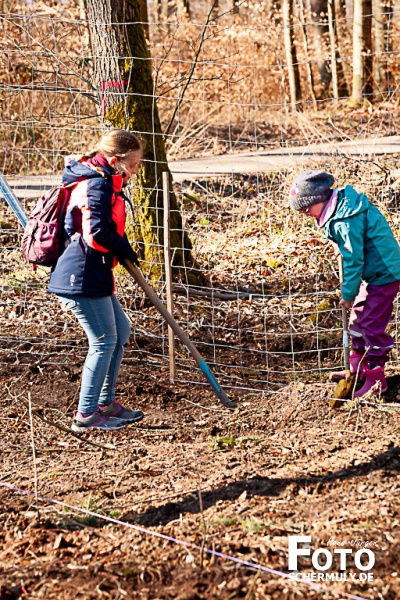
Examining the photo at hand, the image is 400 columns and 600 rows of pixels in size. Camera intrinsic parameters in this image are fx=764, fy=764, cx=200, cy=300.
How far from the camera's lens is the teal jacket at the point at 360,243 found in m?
4.31

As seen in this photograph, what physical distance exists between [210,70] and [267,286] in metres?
12.8

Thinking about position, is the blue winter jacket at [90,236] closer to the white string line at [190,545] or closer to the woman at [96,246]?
the woman at [96,246]

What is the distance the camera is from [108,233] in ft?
13.3

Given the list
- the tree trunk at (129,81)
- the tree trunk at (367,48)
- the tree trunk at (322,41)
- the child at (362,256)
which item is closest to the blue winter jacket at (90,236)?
the child at (362,256)

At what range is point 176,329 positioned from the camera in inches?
177

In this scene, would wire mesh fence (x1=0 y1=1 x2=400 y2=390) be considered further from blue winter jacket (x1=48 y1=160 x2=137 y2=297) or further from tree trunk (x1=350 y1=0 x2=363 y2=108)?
tree trunk (x1=350 y1=0 x2=363 y2=108)

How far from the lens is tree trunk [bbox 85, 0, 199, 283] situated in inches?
228

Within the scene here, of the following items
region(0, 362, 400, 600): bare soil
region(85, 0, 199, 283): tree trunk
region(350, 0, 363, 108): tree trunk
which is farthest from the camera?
region(350, 0, 363, 108): tree trunk

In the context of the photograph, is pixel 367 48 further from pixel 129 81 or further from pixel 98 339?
pixel 98 339

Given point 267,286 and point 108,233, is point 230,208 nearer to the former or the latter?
point 267,286

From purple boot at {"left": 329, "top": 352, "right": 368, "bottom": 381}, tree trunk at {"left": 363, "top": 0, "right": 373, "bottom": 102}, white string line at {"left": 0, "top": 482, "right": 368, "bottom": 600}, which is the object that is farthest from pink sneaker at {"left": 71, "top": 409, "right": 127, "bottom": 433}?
tree trunk at {"left": 363, "top": 0, "right": 373, "bottom": 102}

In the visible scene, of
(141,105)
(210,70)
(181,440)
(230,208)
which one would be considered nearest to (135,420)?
(181,440)

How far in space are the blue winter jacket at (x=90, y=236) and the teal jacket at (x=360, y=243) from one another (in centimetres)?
120

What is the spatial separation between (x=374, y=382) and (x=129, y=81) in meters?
2.96
